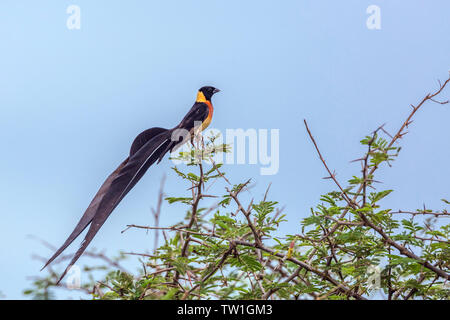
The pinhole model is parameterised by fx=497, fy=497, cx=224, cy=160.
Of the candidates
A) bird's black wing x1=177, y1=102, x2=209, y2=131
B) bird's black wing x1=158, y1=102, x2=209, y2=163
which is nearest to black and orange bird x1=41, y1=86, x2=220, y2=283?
bird's black wing x1=158, y1=102, x2=209, y2=163

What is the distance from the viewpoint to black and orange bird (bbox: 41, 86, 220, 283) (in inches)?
63.9

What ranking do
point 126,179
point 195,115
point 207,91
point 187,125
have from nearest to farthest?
point 126,179 → point 187,125 → point 195,115 → point 207,91

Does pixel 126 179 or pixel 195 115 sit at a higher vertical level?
pixel 195 115

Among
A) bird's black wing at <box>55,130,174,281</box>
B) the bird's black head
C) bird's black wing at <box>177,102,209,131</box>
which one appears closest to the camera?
bird's black wing at <box>55,130,174,281</box>

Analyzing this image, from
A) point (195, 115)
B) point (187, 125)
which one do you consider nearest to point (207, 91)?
point (195, 115)

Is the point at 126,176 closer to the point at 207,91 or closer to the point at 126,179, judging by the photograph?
the point at 126,179

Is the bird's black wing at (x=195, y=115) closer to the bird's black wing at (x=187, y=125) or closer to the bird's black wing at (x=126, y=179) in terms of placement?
the bird's black wing at (x=187, y=125)

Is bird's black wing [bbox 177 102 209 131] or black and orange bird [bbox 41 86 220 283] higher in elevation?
bird's black wing [bbox 177 102 209 131]

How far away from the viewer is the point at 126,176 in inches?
74.0

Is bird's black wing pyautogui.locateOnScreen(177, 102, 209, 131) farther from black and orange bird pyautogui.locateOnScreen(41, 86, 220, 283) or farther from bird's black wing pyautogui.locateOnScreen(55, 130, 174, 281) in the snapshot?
bird's black wing pyautogui.locateOnScreen(55, 130, 174, 281)
